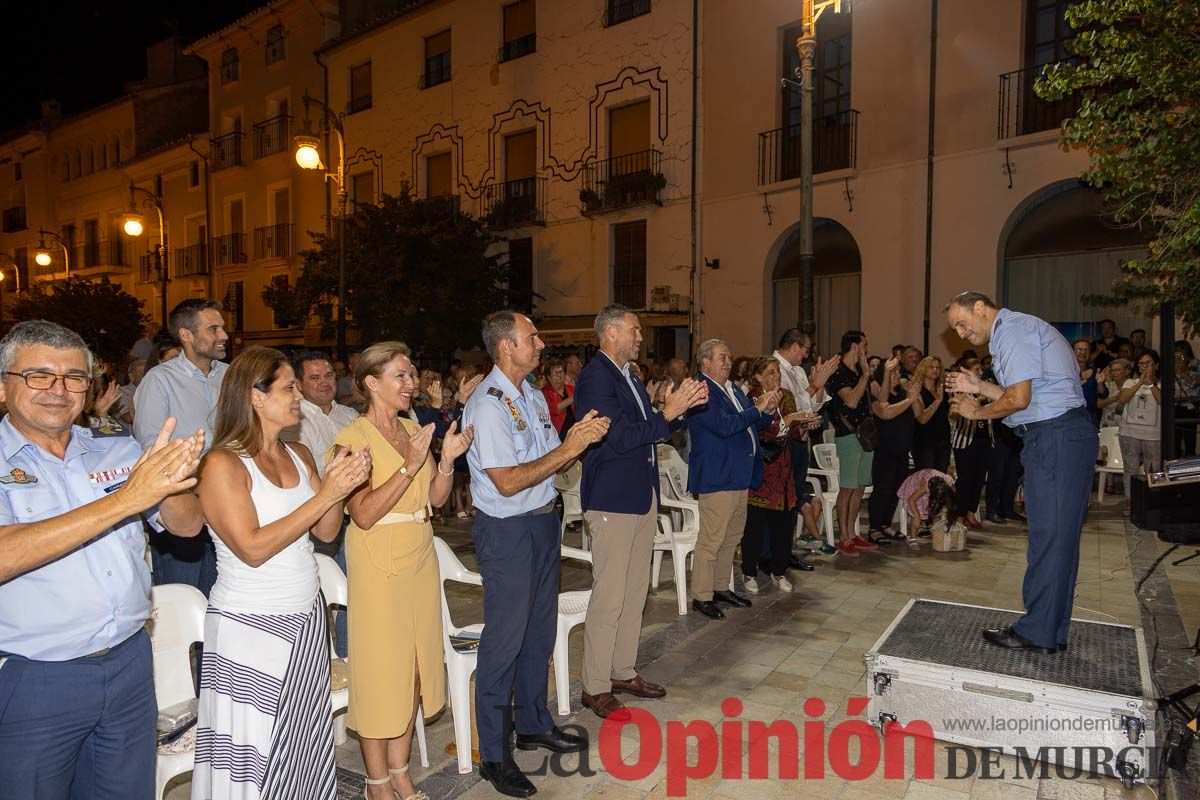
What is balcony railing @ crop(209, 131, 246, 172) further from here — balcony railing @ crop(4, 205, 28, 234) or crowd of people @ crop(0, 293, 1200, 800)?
crowd of people @ crop(0, 293, 1200, 800)

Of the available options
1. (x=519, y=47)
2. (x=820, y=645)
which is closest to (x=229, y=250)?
(x=519, y=47)

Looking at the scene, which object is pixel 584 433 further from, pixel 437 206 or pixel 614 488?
pixel 437 206

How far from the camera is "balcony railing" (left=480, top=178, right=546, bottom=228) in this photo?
59.3 ft

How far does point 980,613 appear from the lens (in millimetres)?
4527

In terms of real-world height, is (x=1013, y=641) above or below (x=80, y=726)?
below

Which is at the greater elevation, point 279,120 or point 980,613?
point 279,120

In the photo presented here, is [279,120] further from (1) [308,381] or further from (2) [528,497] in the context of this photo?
(2) [528,497]

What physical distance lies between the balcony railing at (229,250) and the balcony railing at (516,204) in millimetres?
10915

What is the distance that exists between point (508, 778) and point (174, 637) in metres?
1.50

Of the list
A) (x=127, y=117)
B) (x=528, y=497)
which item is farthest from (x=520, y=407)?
(x=127, y=117)

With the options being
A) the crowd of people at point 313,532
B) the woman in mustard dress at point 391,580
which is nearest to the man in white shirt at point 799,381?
the crowd of people at point 313,532

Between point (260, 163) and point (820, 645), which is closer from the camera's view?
point (820, 645)

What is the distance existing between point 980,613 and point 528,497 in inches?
115

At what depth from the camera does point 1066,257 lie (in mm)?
12086
